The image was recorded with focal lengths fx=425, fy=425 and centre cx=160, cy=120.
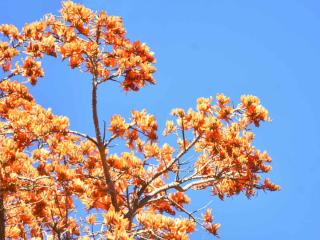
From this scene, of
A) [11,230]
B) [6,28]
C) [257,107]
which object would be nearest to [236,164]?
[257,107]

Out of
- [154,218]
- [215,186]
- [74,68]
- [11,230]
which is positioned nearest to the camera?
[154,218]

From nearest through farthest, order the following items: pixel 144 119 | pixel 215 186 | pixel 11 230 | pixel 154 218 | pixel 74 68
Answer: pixel 154 218
pixel 74 68
pixel 144 119
pixel 215 186
pixel 11 230

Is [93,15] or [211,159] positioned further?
[211,159]

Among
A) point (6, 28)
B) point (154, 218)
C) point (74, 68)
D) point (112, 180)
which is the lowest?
point (154, 218)

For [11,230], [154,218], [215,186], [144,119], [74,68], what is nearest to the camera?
[154,218]

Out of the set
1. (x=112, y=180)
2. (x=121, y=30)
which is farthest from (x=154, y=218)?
(x=121, y=30)

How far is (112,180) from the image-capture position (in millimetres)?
5723

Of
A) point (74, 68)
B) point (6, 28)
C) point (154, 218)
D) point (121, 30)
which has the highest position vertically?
point (6, 28)

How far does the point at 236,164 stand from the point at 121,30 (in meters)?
→ 2.31

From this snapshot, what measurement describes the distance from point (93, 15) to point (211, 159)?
97.7 inches

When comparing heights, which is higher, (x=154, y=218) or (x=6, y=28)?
(x=6, y=28)

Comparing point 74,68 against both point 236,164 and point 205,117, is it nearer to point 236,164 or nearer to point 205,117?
point 205,117

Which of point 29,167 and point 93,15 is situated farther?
point 29,167

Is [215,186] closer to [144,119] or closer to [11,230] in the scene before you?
[144,119]
